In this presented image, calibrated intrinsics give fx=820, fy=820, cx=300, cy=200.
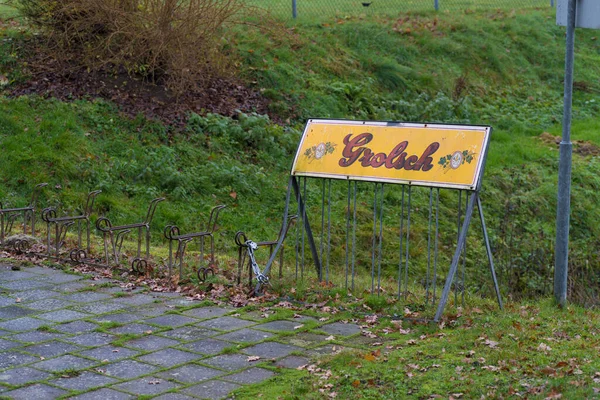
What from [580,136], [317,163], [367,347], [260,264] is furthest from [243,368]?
[580,136]

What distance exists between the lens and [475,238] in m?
12.9

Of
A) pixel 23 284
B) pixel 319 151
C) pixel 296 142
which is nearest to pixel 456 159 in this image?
pixel 319 151

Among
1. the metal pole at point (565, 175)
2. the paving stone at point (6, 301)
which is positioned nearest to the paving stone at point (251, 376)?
the paving stone at point (6, 301)

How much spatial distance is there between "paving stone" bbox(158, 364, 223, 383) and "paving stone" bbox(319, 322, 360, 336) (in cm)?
132

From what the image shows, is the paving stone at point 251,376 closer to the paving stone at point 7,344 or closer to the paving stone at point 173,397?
the paving stone at point 173,397

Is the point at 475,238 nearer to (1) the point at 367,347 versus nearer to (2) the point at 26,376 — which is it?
(1) the point at 367,347

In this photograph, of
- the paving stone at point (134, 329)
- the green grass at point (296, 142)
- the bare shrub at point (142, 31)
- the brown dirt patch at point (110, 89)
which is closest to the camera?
the paving stone at point (134, 329)

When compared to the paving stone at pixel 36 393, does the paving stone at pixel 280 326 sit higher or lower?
lower

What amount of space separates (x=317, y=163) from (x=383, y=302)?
146 centimetres

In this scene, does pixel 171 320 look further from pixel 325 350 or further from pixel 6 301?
pixel 6 301

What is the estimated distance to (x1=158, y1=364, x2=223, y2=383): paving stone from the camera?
563 centimetres

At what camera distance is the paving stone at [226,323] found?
6832 millimetres

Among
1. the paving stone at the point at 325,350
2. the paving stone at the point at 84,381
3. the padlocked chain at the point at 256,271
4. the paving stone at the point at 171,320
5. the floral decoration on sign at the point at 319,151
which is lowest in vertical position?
the paving stone at the point at 325,350

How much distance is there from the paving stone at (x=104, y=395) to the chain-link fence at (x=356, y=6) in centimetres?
1392
